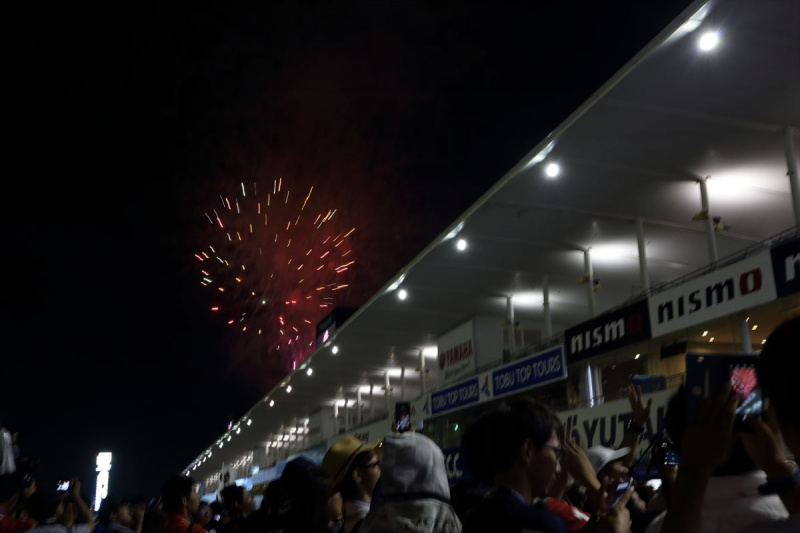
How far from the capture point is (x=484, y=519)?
92.1 inches

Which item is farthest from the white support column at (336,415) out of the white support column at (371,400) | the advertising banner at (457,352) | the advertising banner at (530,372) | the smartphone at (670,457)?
the smartphone at (670,457)

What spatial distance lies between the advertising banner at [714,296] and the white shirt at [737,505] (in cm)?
1006

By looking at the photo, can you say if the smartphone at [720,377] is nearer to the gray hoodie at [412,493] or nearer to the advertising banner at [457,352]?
the gray hoodie at [412,493]

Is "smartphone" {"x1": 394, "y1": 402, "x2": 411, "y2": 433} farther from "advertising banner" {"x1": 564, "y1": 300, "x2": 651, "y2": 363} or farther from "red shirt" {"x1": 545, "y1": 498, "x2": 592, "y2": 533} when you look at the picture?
"advertising banner" {"x1": 564, "y1": 300, "x2": 651, "y2": 363}

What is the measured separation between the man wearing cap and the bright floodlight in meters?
9.72

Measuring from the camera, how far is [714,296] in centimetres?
1266

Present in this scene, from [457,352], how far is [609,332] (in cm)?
1183

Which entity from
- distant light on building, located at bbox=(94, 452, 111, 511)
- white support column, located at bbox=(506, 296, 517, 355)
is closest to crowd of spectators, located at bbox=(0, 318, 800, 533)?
white support column, located at bbox=(506, 296, 517, 355)

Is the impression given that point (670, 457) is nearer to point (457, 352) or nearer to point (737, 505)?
point (737, 505)

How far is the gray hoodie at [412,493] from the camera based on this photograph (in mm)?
2920

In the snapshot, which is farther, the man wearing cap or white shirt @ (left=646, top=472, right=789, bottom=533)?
the man wearing cap

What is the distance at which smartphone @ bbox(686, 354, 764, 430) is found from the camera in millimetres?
1486

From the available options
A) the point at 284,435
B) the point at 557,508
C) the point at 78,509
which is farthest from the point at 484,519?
the point at 284,435

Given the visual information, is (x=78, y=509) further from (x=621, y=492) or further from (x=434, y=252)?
(x=434, y=252)
